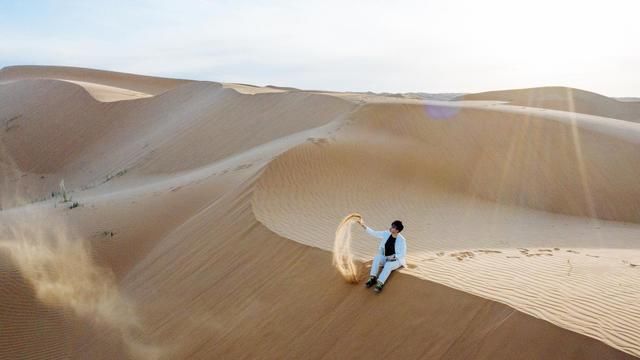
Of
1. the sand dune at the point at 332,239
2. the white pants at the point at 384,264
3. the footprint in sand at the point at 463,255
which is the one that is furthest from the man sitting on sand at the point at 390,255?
the footprint in sand at the point at 463,255

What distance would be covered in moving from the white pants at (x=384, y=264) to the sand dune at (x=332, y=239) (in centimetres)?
14

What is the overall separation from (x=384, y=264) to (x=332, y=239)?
6.18 feet

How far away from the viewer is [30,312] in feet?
26.1

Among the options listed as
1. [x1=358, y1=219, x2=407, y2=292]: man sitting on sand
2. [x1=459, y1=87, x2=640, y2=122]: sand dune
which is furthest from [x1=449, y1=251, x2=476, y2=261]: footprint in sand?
[x1=459, y1=87, x2=640, y2=122]: sand dune

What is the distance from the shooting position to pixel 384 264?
6402mm

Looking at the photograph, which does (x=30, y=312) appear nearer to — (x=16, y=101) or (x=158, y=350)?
(x=158, y=350)

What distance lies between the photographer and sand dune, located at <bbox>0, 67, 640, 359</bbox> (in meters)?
5.67

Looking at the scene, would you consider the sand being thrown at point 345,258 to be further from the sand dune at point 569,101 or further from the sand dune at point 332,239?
the sand dune at point 569,101

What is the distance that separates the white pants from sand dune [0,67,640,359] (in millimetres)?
136

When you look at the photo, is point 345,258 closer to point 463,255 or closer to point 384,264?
point 384,264

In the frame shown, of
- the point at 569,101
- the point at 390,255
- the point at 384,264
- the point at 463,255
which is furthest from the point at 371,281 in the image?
the point at 569,101

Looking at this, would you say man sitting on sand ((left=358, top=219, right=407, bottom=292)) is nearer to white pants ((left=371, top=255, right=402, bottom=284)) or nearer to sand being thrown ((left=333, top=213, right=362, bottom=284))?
white pants ((left=371, top=255, right=402, bottom=284))

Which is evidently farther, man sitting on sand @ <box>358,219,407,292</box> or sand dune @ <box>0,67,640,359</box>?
man sitting on sand @ <box>358,219,407,292</box>

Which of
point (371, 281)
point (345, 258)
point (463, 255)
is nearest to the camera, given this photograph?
point (371, 281)
